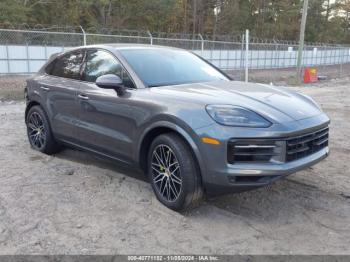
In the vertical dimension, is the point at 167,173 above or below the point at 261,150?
below

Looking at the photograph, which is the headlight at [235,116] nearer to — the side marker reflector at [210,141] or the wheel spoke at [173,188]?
the side marker reflector at [210,141]

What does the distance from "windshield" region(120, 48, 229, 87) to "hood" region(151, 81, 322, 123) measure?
9.0 inches

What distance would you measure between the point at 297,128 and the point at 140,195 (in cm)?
185

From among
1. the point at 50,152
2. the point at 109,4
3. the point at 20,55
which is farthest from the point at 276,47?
the point at 50,152

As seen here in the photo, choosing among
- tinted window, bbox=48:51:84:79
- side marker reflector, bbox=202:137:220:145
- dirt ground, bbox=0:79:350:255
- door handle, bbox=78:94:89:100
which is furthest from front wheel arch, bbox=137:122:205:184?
tinted window, bbox=48:51:84:79

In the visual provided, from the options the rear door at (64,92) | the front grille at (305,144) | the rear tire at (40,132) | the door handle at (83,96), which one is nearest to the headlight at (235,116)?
the front grille at (305,144)

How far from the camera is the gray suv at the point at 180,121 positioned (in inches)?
145

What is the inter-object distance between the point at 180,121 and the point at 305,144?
3.95ft

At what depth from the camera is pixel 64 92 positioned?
17.8 feet

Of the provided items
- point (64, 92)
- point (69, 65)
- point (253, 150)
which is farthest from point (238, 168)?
point (69, 65)

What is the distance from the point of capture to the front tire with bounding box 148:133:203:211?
3896 millimetres

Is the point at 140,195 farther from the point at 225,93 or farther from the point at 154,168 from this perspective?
the point at 225,93

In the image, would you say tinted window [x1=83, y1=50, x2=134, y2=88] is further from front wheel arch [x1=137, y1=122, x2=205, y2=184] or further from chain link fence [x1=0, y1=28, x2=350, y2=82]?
chain link fence [x1=0, y1=28, x2=350, y2=82]

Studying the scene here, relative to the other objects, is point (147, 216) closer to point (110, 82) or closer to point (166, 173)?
point (166, 173)
